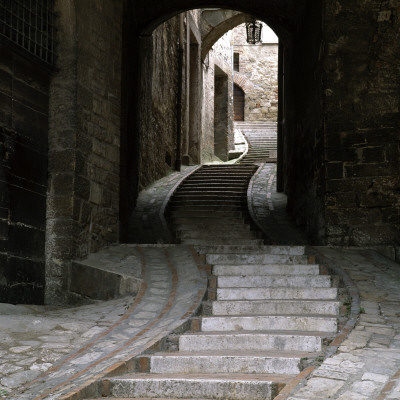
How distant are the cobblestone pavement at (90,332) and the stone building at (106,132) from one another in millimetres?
799

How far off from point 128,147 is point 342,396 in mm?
7739

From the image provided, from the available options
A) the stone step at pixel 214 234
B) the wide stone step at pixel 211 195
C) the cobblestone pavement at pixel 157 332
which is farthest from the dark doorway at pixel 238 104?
the cobblestone pavement at pixel 157 332

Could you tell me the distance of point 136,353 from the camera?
14.1 ft

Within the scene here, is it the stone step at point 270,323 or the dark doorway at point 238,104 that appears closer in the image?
the stone step at point 270,323

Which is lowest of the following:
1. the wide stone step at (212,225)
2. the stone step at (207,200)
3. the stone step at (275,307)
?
the stone step at (275,307)

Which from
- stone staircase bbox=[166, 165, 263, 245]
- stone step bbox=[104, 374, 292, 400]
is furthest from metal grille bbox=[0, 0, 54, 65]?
stone step bbox=[104, 374, 292, 400]

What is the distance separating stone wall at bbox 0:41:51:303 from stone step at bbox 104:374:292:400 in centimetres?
257

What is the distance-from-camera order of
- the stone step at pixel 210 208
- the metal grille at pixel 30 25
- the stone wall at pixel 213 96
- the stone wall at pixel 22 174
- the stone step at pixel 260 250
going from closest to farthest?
the stone wall at pixel 22 174
the metal grille at pixel 30 25
the stone step at pixel 260 250
the stone step at pixel 210 208
the stone wall at pixel 213 96

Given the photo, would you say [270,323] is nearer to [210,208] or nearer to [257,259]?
[257,259]

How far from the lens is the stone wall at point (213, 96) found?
22188 mm

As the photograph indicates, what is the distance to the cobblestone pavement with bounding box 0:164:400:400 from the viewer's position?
3.61 metres

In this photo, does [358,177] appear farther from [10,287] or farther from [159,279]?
[10,287]

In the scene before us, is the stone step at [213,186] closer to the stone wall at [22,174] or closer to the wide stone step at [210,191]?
the wide stone step at [210,191]

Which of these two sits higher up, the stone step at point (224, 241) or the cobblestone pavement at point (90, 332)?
the stone step at point (224, 241)
